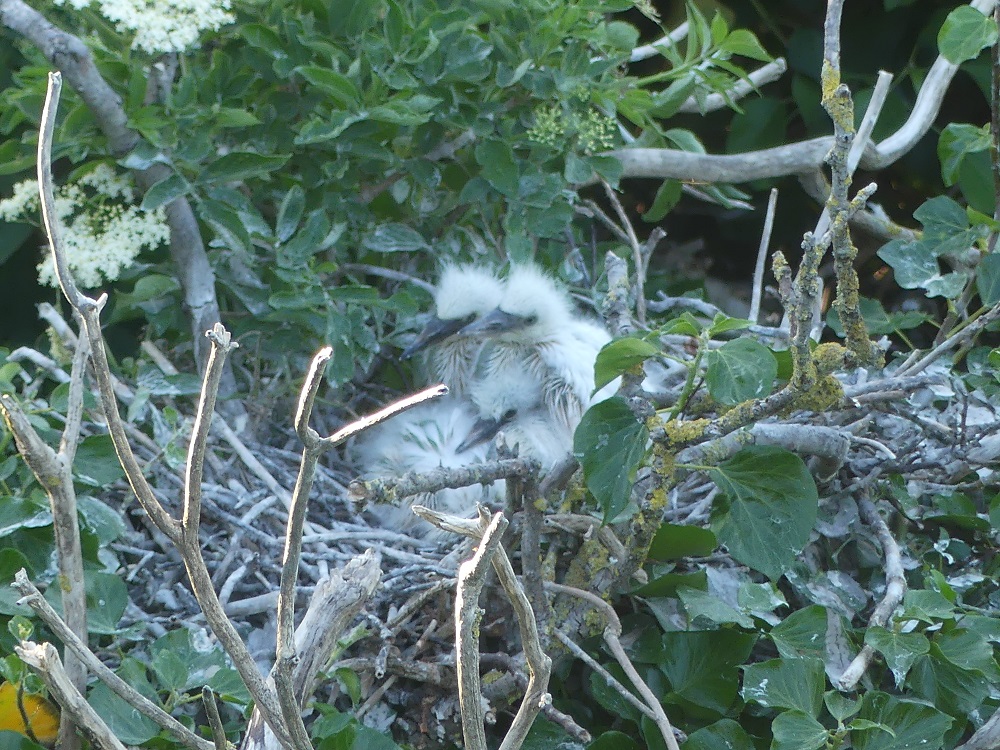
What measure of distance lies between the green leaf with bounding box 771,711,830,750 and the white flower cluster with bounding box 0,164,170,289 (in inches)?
41.0

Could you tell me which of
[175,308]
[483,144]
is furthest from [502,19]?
[175,308]

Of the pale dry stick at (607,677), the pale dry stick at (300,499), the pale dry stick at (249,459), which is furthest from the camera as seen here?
the pale dry stick at (249,459)

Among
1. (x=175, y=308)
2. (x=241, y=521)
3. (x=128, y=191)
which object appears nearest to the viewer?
(x=241, y=521)

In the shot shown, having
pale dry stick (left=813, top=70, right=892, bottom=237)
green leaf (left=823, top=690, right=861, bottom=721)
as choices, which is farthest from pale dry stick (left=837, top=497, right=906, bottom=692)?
pale dry stick (left=813, top=70, right=892, bottom=237)

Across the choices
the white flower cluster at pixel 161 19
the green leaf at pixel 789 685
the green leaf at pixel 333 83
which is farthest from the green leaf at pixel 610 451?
the white flower cluster at pixel 161 19

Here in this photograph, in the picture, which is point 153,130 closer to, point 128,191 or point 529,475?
point 128,191

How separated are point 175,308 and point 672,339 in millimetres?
783

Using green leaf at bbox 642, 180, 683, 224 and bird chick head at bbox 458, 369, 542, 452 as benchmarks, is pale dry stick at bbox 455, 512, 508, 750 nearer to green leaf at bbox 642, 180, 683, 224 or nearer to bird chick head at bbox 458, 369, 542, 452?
bird chick head at bbox 458, 369, 542, 452

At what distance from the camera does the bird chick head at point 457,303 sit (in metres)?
1.77

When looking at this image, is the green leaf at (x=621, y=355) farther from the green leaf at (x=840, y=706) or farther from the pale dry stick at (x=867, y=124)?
the green leaf at (x=840, y=706)

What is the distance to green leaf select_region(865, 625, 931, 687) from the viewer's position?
1.17m

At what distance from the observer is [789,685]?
3.79 ft

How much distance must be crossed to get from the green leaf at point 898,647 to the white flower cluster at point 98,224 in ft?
3.53

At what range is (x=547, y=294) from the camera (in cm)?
179
